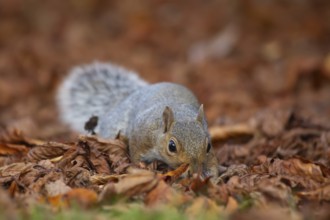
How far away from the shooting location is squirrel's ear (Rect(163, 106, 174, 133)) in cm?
531

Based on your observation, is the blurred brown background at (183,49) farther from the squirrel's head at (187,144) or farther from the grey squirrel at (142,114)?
the squirrel's head at (187,144)

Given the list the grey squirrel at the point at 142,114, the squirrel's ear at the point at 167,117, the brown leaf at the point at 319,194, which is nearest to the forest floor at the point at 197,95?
the brown leaf at the point at 319,194

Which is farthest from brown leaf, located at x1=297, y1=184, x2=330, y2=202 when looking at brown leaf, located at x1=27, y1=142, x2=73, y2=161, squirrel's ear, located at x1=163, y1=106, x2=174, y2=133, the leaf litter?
brown leaf, located at x1=27, y1=142, x2=73, y2=161

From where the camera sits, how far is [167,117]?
17.5ft

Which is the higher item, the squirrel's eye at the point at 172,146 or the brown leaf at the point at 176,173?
the squirrel's eye at the point at 172,146

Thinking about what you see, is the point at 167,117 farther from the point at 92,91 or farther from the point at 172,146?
the point at 92,91

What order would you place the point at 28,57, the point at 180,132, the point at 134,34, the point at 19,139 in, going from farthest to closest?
the point at 134,34, the point at 28,57, the point at 19,139, the point at 180,132

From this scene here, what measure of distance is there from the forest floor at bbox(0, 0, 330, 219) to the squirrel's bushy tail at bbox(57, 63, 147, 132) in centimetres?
34

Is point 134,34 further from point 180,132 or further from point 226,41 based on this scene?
point 180,132

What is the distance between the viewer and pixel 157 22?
13.9 m

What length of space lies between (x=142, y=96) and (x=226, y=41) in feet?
22.3

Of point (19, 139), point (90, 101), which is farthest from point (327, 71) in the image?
point (19, 139)

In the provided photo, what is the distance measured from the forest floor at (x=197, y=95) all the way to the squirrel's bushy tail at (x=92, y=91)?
0.34 m

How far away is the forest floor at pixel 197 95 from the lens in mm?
4297
